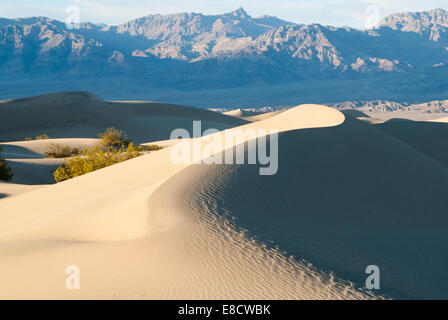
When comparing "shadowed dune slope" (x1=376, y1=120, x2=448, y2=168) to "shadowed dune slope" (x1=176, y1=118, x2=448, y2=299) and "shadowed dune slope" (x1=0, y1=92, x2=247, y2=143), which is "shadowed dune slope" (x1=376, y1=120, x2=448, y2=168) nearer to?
"shadowed dune slope" (x1=176, y1=118, x2=448, y2=299)

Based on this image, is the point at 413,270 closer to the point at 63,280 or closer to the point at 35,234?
the point at 63,280

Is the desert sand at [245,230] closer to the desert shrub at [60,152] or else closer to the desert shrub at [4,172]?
the desert shrub at [4,172]

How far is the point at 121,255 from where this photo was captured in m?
6.59

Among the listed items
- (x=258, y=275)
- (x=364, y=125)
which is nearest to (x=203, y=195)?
(x=258, y=275)

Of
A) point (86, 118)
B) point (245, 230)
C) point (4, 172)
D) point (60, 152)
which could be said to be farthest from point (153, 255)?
point (86, 118)

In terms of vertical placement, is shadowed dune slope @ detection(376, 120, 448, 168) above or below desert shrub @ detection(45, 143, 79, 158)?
above

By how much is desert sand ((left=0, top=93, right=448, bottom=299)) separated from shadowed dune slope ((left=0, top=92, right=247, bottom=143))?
32.8 meters

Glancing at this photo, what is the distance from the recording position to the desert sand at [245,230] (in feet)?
19.2

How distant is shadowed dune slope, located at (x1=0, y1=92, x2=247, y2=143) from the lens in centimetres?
4609

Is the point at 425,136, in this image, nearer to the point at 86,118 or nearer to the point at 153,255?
the point at 153,255

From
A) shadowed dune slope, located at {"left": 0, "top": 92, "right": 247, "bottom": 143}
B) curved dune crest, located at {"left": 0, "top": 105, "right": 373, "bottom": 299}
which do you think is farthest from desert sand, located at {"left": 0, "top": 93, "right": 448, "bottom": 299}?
shadowed dune slope, located at {"left": 0, "top": 92, "right": 247, "bottom": 143}

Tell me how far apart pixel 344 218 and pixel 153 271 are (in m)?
4.09

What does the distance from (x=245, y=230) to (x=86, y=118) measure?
45.8 meters
